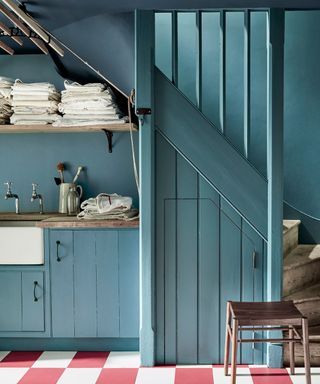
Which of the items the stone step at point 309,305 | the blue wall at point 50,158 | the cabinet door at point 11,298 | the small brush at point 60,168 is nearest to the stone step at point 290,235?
the stone step at point 309,305

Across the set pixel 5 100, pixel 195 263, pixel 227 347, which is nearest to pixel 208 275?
pixel 195 263

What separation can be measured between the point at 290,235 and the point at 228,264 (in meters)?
0.87

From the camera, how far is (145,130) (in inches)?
145

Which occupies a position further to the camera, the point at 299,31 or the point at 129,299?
the point at 299,31

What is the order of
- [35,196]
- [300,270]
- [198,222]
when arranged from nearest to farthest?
[198,222]
[300,270]
[35,196]

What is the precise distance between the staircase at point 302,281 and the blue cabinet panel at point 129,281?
1048 millimetres

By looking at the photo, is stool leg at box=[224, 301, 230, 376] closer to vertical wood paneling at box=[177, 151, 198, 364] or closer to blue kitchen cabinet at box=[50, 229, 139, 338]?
vertical wood paneling at box=[177, 151, 198, 364]

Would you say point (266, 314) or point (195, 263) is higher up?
point (195, 263)

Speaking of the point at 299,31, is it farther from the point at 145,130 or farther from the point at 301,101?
the point at 145,130

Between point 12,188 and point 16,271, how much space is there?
3.31ft

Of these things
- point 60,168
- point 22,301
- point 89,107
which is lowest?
point 22,301

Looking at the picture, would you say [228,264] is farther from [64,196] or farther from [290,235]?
[64,196]

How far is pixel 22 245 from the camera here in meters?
4.04

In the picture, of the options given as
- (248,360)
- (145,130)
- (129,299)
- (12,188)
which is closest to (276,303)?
(248,360)
